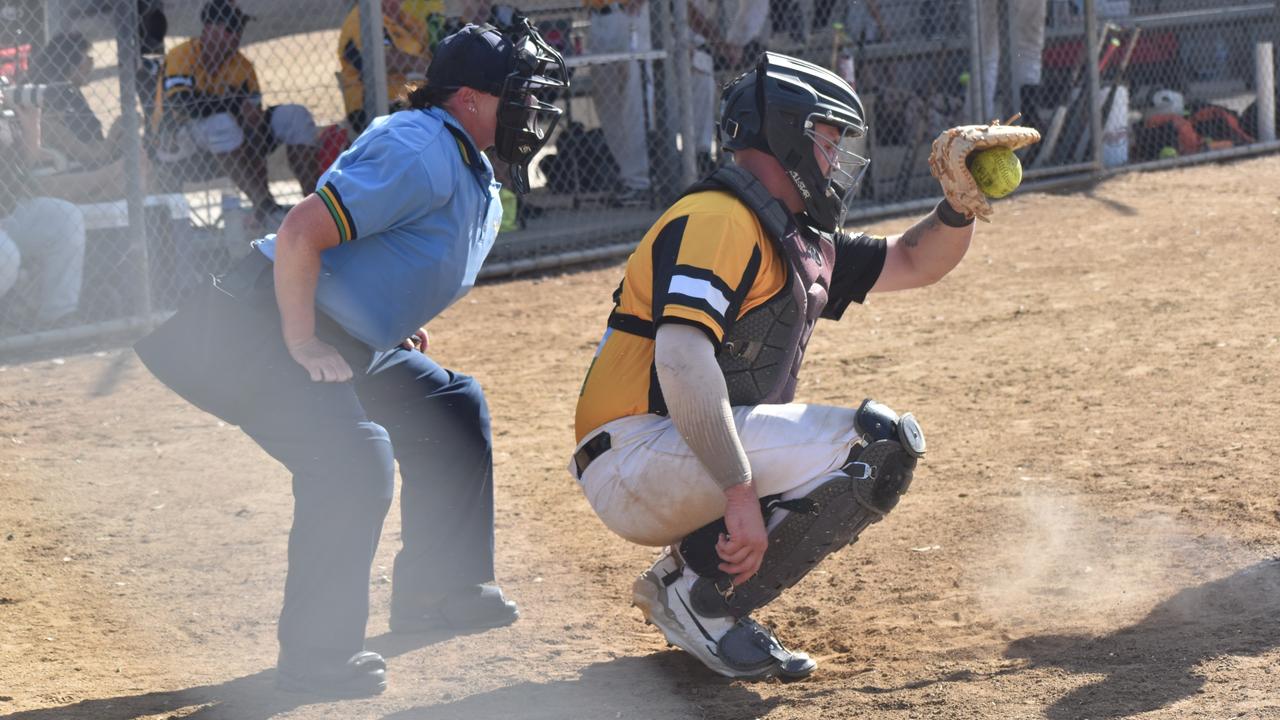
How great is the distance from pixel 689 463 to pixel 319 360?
95 centimetres

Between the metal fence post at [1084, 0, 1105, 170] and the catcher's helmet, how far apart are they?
8.38m

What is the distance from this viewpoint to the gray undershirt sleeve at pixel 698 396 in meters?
3.23

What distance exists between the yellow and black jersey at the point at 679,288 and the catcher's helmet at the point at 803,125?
0.62 ft

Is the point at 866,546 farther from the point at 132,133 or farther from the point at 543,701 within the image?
the point at 132,133

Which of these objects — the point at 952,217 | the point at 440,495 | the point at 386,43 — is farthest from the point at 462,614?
the point at 386,43

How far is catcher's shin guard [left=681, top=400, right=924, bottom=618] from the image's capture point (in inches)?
136

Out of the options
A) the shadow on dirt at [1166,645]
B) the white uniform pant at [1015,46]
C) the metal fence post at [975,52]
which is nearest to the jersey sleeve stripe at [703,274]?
the shadow on dirt at [1166,645]

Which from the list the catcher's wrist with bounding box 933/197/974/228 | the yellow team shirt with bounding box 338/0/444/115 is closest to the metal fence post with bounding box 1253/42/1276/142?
the yellow team shirt with bounding box 338/0/444/115

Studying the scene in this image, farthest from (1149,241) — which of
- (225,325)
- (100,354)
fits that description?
(225,325)

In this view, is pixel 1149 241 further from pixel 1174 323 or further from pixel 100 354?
pixel 100 354

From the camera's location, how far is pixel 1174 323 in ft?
22.9

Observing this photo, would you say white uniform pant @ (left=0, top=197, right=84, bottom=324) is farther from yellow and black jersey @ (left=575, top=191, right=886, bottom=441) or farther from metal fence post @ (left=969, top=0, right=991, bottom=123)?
metal fence post @ (left=969, top=0, right=991, bottom=123)

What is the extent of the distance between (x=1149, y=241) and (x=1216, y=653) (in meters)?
6.10

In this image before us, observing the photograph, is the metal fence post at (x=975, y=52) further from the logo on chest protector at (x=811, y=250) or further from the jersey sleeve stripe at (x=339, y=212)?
the jersey sleeve stripe at (x=339, y=212)
